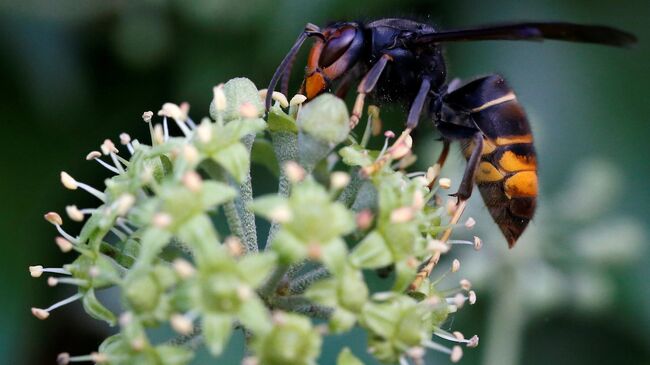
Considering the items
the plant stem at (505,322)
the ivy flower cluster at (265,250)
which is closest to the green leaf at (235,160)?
the ivy flower cluster at (265,250)

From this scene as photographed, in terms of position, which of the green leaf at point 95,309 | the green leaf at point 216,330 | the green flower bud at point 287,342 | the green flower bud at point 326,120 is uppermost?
the green flower bud at point 326,120

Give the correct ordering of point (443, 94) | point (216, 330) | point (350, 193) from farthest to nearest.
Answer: point (443, 94)
point (350, 193)
point (216, 330)

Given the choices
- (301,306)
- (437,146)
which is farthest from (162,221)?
(437,146)

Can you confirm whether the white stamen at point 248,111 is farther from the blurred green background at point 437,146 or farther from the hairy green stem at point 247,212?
the blurred green background at point 437,146

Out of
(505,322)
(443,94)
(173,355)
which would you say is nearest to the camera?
(173,355)

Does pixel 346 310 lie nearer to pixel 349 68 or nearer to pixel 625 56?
pixel 349 68

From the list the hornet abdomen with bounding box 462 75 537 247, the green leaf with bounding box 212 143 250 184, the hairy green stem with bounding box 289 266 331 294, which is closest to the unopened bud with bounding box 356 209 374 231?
the hairy green stem with bounding box 289 266 331 294

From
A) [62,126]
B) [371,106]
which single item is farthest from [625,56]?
[62,126]

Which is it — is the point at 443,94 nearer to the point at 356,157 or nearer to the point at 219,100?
A: the point at 356,157
